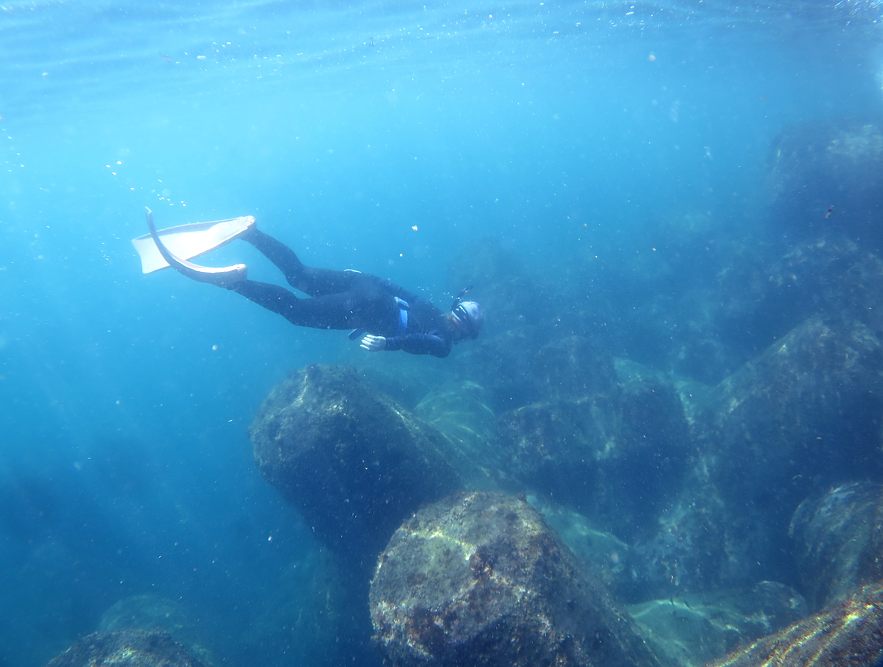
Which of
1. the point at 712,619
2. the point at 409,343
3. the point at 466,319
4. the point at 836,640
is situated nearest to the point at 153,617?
the point at 409,343

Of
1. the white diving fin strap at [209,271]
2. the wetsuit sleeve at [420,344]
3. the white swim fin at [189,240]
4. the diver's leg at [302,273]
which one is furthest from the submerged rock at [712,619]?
the white swim fin at [189,240]

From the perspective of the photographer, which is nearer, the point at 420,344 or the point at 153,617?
the point at 420,344

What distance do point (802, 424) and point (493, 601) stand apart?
817 cm

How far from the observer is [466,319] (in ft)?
27.7

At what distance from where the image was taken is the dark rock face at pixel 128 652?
640cm

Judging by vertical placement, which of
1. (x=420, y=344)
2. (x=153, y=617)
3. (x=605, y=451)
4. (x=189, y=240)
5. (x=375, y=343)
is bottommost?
(x=153, y=617)

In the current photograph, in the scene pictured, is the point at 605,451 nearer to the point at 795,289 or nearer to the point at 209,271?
the point at 209,271

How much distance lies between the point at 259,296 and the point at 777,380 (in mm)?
10786

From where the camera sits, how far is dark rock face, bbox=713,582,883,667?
3.45 meters

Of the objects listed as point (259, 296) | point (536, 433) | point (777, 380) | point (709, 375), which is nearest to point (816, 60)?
point (709, 375)

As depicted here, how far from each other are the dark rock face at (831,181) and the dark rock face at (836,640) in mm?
14158

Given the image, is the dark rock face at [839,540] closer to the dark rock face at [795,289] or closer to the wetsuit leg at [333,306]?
the dark rock face at [795,289]

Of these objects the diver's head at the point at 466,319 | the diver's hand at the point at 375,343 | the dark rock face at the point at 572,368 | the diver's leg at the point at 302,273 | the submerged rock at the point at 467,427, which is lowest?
the dark rock face at the point at 572,368

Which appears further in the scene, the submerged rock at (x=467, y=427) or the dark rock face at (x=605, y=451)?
the dark rock face at (x=605, y=451)
